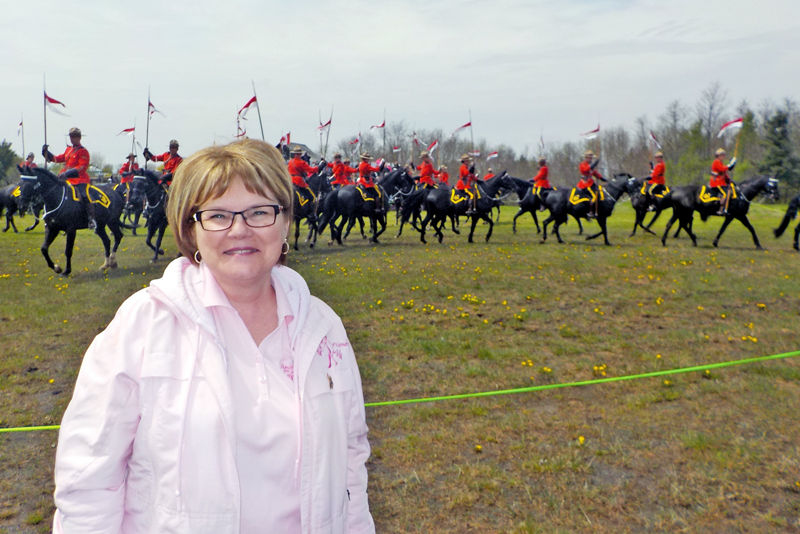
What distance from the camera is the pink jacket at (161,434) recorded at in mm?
1591

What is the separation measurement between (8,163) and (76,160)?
876 inches

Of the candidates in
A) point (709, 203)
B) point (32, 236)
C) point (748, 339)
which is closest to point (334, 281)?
point (748, 339)

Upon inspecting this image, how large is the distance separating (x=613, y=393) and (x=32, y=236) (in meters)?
19.9

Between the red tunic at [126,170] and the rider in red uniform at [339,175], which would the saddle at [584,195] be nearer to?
the rider in red uniform at [339,175]

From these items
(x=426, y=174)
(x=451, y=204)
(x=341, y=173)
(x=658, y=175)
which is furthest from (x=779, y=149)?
(x=341, y=173)

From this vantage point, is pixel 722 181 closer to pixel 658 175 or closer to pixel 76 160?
pixel 658 175

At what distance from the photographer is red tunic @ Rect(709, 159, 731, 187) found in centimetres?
1703

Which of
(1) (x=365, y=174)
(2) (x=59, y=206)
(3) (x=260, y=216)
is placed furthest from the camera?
(1) (x=365, y=174)

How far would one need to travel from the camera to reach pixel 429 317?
354 inches

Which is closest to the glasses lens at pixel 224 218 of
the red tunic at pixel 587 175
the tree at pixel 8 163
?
the red tunic at pixel 587 175

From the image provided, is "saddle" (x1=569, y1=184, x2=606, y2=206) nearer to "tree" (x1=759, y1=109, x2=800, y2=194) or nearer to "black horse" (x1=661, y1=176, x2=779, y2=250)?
"black horse" (x1=661, y1=176, x2=779, y2=250)

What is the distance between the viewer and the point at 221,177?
181cm

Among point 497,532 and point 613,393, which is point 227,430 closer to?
point 497,532

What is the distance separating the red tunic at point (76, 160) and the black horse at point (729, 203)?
14.2m
